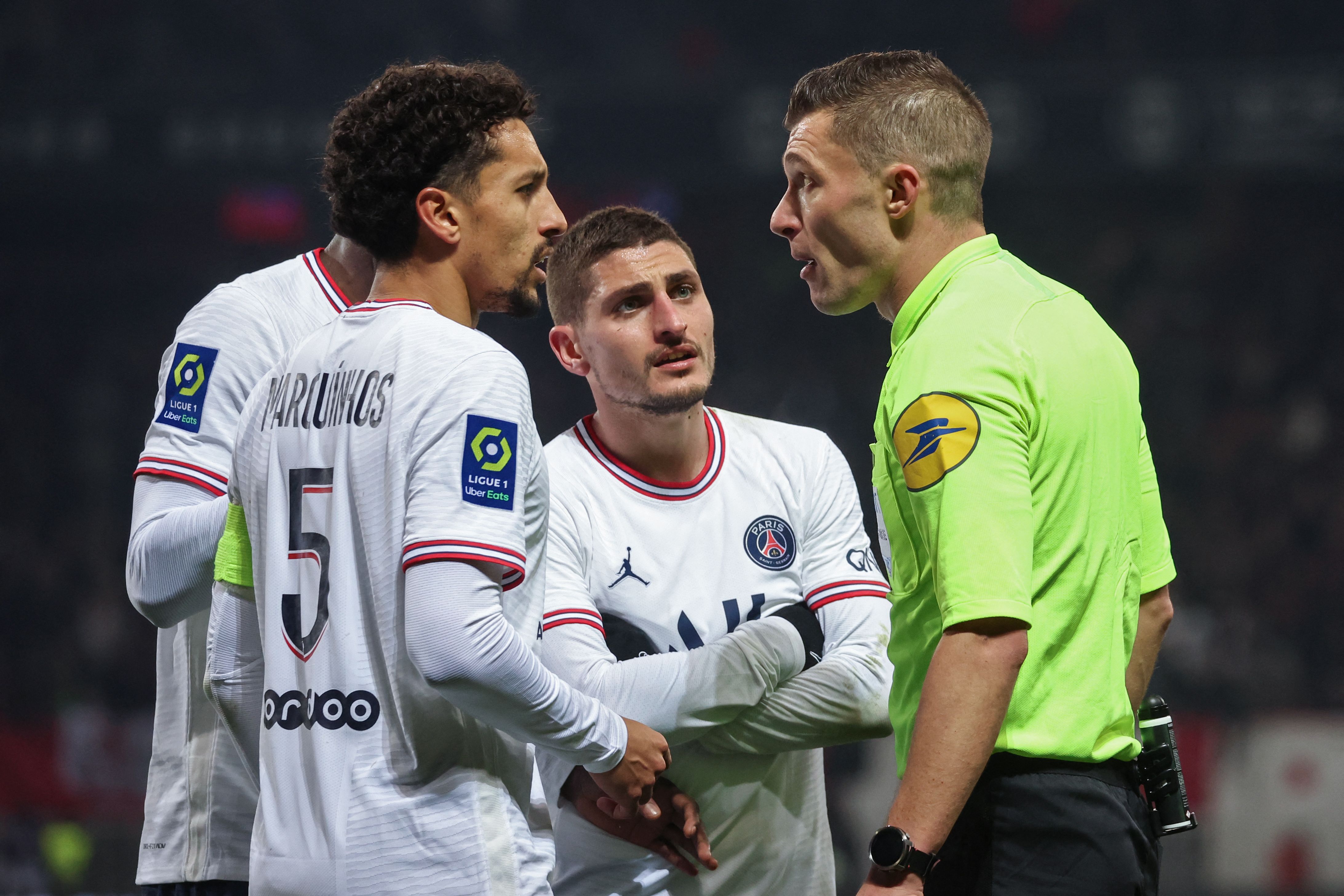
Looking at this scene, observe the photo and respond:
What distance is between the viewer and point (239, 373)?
240cm

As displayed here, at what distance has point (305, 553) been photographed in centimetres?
194

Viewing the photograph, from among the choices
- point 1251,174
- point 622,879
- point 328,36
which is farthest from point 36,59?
point 622,879

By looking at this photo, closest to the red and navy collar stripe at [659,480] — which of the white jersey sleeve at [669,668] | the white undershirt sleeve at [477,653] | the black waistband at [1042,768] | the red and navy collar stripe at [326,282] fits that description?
the white jersey sleeve at [669,668]

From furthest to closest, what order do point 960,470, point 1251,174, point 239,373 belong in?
point 1251,174
point 239,373
point 960,470

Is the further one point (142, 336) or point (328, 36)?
point (142, 336)

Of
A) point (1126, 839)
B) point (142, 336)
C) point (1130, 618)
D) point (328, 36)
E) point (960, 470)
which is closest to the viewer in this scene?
point (960, 470)

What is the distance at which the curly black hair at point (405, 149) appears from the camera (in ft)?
6.89

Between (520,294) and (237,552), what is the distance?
25.0 inches

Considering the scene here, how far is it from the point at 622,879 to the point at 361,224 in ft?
4.44

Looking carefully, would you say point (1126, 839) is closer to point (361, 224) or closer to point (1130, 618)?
point (1130, 618)

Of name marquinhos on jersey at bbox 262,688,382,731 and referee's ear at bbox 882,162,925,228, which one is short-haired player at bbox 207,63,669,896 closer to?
name marquinhos on jersey at bbox 262,688,382,731

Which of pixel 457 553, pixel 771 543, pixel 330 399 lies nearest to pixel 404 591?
pixel 457 553

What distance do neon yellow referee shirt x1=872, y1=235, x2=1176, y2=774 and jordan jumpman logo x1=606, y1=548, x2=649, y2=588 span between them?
715 millimetres

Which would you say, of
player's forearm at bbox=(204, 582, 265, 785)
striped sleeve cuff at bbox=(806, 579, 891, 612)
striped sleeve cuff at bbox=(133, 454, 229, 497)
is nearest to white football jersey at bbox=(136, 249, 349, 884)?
striped sleeve cuff at bbox=(133, 454, 229, 497)
